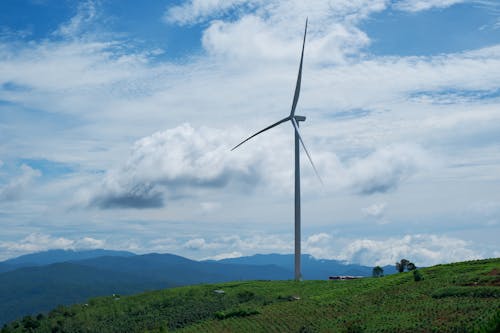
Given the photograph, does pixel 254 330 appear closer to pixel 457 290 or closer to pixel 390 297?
pixel 390 297

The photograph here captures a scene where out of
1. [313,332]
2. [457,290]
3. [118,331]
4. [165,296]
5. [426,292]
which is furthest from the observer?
[165,296]

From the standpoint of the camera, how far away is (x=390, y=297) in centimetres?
9225

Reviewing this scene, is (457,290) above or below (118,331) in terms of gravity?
above

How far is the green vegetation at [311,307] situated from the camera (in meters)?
75.0

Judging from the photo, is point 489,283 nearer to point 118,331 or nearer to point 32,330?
point 118,331

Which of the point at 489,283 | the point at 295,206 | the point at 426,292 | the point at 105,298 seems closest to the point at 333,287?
the point at 295,206

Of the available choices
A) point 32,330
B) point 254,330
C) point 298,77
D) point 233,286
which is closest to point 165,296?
point 233,286

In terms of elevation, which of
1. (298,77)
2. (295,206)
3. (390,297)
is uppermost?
(298,77)

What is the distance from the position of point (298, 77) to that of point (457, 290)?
151 ft

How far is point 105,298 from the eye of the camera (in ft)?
458

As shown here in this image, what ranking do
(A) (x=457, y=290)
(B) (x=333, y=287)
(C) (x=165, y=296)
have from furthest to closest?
(C) (x=165, y=296) < (B) (x=333, y=287) < (A) (x=457, y=290)

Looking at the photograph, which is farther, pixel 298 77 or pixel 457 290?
pixel 298 77

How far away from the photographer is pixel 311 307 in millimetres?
94500

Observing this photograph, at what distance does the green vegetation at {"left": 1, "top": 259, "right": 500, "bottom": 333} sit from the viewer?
75.0 m
